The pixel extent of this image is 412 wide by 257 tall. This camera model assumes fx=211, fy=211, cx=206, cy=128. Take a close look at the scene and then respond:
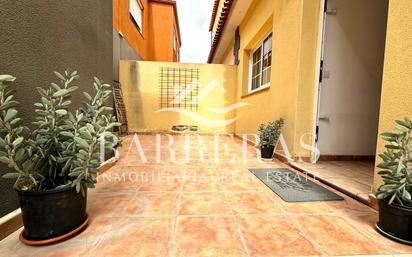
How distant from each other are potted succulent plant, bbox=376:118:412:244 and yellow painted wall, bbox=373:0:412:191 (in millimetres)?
253

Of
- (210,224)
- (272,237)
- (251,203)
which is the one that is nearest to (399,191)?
(272,237)

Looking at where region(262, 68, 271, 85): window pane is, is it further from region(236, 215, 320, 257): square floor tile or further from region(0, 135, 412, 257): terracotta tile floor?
region(236, 215, 320, 257): square floor tile

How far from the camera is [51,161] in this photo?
1.10 m

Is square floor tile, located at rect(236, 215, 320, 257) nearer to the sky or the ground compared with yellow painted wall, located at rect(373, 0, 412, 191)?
nearer to the ground

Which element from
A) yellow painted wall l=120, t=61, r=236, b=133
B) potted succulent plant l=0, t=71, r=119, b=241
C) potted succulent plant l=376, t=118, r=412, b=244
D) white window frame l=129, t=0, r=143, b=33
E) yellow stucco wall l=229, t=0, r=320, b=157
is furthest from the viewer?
white window frame l=129, t=0, r=143, b=33

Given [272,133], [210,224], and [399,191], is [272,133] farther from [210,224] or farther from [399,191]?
[210,224]

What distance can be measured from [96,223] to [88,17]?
179 centimetres

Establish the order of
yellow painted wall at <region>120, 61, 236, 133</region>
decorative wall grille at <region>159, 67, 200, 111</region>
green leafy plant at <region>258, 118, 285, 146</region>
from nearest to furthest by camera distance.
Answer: green leafy plant at <region>258, 118, 285, 146</region>, yellow painted wall at <region>120, 61, 236, 133</region>, decorative wall grille at <region>159, 67, 200, 111</region>

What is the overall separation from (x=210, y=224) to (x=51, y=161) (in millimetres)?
930

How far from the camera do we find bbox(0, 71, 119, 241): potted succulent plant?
0.97 m

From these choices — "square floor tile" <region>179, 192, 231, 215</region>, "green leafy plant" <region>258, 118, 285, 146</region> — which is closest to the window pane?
"green leafy plant" <region>258, 118, 285, 146</region>

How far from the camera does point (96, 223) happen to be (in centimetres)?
123

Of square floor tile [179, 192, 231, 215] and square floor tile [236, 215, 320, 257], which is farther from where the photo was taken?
square floor tile [179, 192, 231, 215]

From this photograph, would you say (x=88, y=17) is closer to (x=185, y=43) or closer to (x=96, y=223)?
(x=96, y=223)
